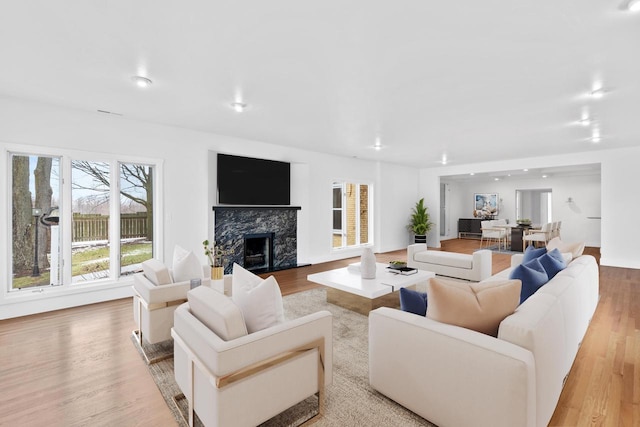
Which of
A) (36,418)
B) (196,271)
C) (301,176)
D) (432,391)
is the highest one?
(301,176)

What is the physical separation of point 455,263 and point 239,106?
4089 mm

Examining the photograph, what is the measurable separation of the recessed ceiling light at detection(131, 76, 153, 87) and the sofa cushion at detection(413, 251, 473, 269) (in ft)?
15.6

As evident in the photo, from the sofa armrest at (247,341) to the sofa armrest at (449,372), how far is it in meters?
0.39

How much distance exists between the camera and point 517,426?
1.38m

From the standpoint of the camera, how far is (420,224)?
9.04 meters

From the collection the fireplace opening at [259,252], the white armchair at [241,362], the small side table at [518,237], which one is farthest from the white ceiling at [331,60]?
the small side table at [518,237]

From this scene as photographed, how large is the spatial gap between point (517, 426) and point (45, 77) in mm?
4627

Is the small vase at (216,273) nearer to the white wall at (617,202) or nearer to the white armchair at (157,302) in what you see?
the white armchair at (157,302)

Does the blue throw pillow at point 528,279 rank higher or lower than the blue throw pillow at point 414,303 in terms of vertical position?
higher

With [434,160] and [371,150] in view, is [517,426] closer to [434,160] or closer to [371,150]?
[371,150]

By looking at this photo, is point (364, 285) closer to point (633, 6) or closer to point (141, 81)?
point (633, 6)

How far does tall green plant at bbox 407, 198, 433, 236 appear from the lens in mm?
9000

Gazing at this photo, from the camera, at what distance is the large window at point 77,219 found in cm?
377

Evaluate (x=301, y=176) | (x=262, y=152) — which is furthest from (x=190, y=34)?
(x=301, y=176)
